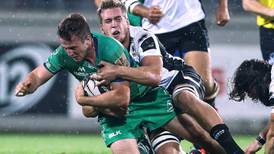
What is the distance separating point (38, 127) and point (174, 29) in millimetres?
3885

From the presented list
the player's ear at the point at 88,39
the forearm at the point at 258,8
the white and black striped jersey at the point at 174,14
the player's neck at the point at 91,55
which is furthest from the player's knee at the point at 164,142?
the forearm at the point at 258,8

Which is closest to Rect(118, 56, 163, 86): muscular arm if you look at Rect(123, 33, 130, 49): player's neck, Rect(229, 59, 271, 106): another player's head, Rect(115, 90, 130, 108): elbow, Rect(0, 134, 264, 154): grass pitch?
Rect(115, 90, 130, 108): elbow

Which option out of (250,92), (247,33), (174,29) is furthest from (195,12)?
(247,33)

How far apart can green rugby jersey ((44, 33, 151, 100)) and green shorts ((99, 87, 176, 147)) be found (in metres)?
0.09

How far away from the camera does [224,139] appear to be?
738cm

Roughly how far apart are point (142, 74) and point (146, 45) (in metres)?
0.32

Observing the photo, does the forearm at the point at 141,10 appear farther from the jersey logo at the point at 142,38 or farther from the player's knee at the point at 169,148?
the player's knee at the point at 169,148

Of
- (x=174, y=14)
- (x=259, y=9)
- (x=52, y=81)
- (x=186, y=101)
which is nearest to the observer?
(x=186, y=101)

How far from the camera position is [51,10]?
12734mm

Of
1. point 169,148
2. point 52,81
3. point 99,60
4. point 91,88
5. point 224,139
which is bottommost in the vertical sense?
point 52,81

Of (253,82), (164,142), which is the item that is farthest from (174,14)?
(164,142)

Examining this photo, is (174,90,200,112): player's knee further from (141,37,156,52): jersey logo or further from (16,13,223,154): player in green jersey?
(141,37,156,52): jersey logo

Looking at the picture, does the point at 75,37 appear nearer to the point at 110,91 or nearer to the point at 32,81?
the point at 110,91

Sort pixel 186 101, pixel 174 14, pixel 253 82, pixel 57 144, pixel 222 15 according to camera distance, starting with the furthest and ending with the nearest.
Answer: pixel 57 144 → pixel 222 15 → pixel 174 14 → pixel 253 82 → pixel 186 101
